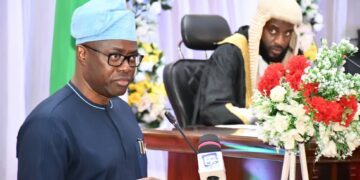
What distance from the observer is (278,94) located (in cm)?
255

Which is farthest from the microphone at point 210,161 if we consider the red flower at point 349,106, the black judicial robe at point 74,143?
the red flower at point 349,106

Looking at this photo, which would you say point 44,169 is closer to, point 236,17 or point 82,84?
point 82,84

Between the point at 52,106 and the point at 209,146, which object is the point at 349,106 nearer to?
the point at 209,146

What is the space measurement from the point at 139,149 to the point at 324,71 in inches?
26.8

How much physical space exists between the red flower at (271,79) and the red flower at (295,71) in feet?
0.10

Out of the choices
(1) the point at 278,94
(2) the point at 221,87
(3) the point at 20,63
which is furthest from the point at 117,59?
(2) the point at 221,87

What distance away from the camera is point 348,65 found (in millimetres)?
4234

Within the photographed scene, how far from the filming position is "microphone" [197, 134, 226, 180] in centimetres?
189

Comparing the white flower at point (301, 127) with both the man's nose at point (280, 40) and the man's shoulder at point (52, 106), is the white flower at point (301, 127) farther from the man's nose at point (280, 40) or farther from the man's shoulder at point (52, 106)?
the man's nose at point (280, 40)

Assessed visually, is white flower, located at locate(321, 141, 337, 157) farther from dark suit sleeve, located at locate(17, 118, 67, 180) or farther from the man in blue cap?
dark suit sleeve, located at locate(17, 118, 67, 180)

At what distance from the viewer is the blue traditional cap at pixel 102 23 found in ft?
7.32

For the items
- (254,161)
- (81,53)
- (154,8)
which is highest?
(154,8)

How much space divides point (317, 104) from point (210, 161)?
0.69 m

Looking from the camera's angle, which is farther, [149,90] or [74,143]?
[149,90]
